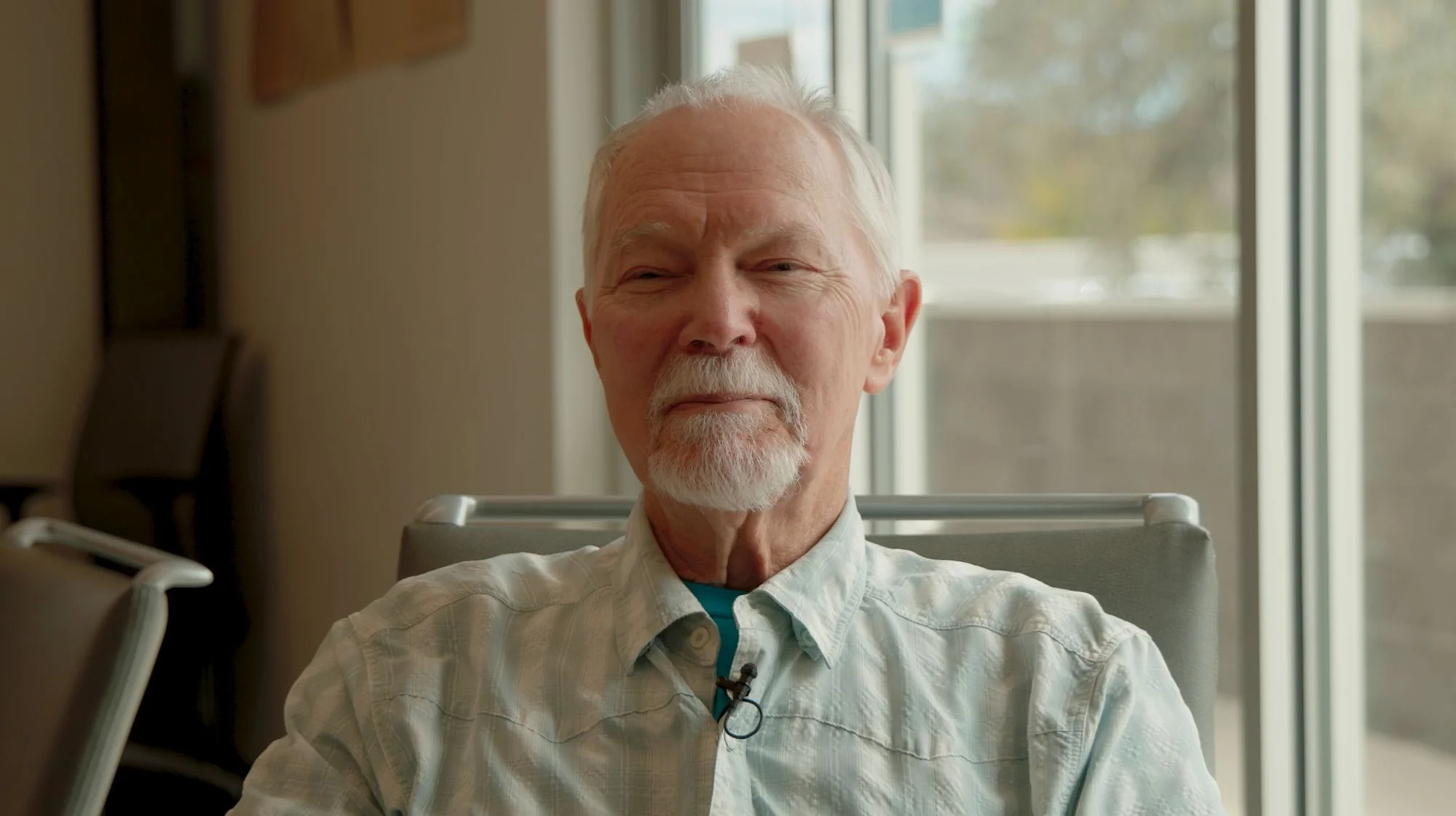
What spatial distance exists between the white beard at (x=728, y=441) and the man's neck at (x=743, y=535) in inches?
1.4

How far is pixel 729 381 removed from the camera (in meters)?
1.15

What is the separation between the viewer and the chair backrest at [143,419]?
315 cm

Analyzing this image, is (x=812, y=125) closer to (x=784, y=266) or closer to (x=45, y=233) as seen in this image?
(x=784, y=266)

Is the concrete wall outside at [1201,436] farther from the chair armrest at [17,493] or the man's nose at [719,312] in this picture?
the chair armrest at [17,493]

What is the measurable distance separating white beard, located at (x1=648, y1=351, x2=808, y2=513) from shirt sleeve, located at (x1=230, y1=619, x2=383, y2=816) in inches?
12.0

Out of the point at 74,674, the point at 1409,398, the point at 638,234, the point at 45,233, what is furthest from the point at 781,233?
the point at 45,233

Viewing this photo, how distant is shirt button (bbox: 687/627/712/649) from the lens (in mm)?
1154

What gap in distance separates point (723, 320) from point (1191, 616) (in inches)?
19.5

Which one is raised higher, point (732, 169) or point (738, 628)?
Result: point (732, 169)

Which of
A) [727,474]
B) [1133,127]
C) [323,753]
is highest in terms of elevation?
[1133,127]

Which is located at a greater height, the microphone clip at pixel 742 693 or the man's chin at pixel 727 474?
the man's chin at pixel 727 474

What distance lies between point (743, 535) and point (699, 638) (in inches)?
3.9

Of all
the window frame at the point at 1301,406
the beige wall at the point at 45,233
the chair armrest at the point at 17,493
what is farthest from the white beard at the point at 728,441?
the beige wall at the point at 45,233

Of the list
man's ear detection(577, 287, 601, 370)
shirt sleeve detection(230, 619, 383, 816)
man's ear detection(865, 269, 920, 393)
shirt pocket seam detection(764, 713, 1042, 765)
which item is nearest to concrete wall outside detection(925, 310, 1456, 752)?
man's ear detection(865, 269, 920, 393)
